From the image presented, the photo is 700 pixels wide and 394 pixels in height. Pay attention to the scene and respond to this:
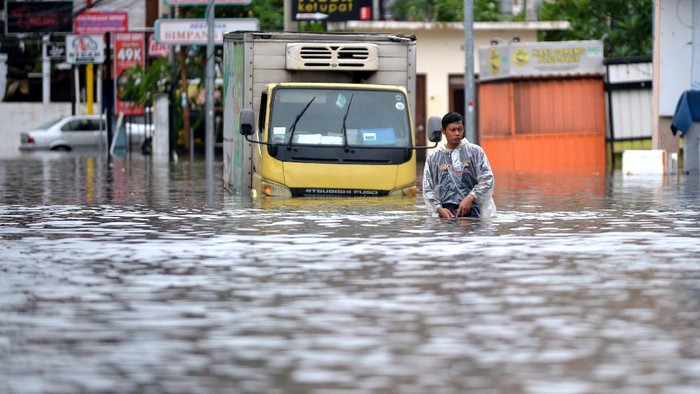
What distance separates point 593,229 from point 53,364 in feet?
31.0

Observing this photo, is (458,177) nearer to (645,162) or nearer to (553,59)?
(645,162)

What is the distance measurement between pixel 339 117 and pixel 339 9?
27922mm

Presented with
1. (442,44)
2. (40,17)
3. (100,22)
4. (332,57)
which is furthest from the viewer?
(40,17)

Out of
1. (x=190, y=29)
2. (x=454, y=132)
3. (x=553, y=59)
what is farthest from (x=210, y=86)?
(x=454, y=132)

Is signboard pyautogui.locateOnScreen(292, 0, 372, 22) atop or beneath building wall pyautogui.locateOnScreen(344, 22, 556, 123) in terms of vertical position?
atop

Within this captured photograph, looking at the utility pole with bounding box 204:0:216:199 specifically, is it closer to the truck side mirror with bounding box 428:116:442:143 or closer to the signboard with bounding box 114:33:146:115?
the signboard with bounding box 114:33:146:115

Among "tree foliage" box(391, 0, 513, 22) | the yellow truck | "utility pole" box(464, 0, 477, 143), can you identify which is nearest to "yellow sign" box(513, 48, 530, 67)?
"utility pole" box(464, 0, 477, 143)

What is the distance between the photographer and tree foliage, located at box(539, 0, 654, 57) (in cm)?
5100

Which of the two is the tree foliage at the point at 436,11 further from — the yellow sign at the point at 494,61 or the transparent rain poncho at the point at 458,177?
the transparent rain poncho at the point at 458,177

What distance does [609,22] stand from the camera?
54594 millimetres

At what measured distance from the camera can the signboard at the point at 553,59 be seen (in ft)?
136

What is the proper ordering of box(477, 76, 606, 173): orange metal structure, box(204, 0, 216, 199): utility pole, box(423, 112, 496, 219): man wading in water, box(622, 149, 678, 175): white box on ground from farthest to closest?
1. box(477, 76, 606, 173): orange metal structure
2. box(204, 0, 216, 199): utility pole
3. box(622, 149, 678, 175): white box on ground
4. box(423, 112, 496, 219): man wading in water

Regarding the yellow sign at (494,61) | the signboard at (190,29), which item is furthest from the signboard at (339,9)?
the yellow sign at (494,61)

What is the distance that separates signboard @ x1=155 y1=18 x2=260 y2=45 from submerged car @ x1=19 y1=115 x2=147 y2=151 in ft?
71.1
